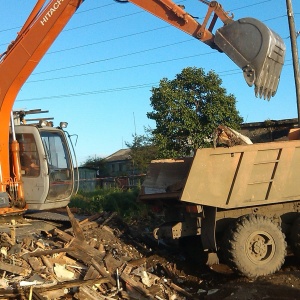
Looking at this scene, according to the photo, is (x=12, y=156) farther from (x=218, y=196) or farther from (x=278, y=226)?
(x=278, y=226)

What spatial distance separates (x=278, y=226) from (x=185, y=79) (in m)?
11.9

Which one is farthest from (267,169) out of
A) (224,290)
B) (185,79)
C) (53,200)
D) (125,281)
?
(185,79)

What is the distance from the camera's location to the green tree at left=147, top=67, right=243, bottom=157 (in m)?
19.8

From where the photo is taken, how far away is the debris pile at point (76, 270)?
23.9 feet

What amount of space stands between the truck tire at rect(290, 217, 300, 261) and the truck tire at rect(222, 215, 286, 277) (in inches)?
13.3

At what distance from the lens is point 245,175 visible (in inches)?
347

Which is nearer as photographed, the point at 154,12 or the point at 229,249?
the point at 229,249

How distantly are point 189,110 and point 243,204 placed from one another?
11.2 meters

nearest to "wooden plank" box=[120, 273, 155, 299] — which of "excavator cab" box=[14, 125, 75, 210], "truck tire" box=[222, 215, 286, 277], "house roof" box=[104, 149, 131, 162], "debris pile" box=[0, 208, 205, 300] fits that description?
"debris pile" box=[0, 208, 205, 300]

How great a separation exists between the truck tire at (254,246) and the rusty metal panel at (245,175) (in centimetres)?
38

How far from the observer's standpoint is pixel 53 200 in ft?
34.7

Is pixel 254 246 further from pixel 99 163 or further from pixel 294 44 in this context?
pixel 99 163

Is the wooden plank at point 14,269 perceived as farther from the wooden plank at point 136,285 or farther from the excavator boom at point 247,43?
the excavator boom at point 247,43

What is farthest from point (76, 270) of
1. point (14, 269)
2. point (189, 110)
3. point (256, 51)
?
point (189, 110)
